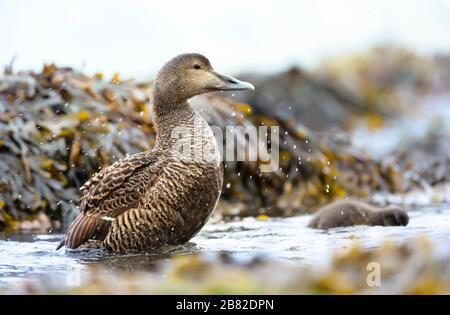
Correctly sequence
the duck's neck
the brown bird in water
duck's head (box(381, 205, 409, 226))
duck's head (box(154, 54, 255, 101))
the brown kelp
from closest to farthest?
the brown bird in water < the duck's neck < duck's head (box(154, 54, 255, 101)) < duck's head (box(381, 205, 409, 226)) < the brown kelp

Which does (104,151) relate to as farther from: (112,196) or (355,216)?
(355,216)

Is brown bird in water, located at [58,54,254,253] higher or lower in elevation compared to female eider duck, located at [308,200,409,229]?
higher

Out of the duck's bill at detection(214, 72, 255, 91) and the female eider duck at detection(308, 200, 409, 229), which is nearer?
the duck's bill at detection(214, 72, 255, 91)

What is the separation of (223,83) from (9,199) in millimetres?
2261

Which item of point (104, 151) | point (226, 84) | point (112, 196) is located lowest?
point (112, 196)

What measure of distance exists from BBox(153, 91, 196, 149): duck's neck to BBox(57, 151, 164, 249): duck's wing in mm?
208

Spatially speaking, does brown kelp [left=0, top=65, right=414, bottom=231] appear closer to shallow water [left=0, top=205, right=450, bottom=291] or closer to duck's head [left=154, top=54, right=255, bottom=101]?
shallow water [left=0, top=205, right=450, bottom=291]

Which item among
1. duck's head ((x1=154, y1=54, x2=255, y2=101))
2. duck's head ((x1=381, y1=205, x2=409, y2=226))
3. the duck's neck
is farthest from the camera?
duck's head ((x1=381, y1=205, x2=409, y2=226))

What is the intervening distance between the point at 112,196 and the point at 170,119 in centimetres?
73

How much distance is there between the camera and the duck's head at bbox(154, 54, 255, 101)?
6.32 m

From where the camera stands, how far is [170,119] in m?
6.27

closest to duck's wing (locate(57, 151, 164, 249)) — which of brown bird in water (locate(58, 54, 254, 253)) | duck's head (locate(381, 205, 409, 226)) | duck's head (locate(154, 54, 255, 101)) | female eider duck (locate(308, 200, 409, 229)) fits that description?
brown bird in water (locate(58, 54, 254, 253))

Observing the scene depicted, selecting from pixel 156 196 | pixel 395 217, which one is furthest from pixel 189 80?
pixel 395 217
